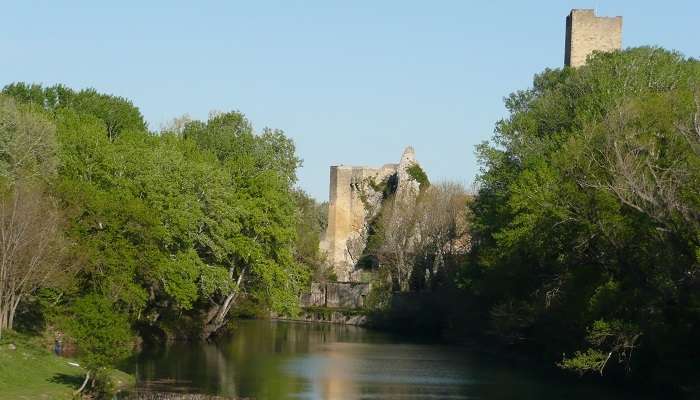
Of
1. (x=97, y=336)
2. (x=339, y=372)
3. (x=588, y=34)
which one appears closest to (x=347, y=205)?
(x=588, y=34)

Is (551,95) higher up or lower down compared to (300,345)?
higher up

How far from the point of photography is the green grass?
104 ft

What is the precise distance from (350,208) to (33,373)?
62.7 m

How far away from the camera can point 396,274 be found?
79.0 m

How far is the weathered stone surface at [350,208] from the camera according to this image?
9362 centimetres

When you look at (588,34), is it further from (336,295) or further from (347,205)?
(347,205)

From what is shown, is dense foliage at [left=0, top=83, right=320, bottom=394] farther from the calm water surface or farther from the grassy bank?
the calm water surface

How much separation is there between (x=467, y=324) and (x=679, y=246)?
2814 centimetres

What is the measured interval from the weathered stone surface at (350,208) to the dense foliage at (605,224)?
3662cm

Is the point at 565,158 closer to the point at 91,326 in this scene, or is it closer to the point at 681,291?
the point at 681,291

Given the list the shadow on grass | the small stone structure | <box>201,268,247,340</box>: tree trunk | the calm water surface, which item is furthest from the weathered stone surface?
the shadow on grass

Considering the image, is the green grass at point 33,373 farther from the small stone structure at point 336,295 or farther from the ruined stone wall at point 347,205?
the ruined stone wall at point 347,205

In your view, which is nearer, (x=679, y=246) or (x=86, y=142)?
(x=679, y=246)

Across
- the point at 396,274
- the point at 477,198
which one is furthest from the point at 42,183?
the point at 396,274
